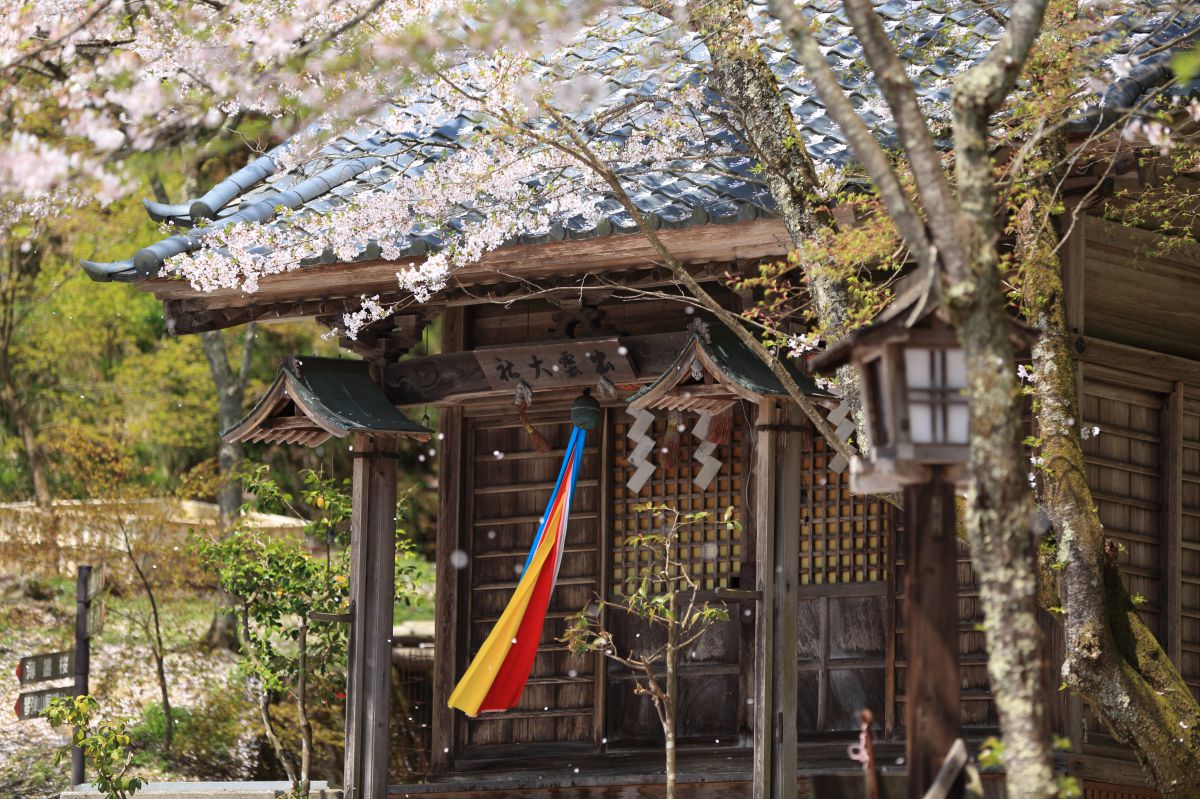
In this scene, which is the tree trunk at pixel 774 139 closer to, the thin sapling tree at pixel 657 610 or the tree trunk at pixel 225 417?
the thin sapling tree at pixel 657 610

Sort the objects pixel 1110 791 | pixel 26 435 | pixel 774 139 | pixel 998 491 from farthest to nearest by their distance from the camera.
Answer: pixel 26 435, pixel 1110 791, pixel 774 139, pixel 998 491

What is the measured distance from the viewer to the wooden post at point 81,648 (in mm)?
11297

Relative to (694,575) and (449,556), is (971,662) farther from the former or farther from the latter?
(449,556)

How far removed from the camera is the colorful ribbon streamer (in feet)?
30.2

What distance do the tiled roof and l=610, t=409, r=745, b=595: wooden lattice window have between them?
2.11m

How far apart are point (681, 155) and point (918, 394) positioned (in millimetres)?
3682

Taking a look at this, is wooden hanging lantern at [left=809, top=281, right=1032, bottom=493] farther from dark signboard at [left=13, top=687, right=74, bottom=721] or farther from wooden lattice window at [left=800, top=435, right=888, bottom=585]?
dark signboard at [left=13, top=687, right=74, bottom=721]

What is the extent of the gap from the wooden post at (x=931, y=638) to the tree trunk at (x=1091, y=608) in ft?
6.86

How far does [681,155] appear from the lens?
844 cm

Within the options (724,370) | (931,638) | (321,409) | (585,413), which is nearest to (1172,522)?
(724,370)

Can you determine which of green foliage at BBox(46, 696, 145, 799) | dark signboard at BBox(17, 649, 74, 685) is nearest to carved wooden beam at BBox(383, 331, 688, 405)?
green foliage at BBox(46, 696, 145, 799)

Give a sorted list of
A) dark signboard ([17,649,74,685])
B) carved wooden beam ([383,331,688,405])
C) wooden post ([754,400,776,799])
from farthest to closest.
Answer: dark signboard ([17,649,74,685]) < carved wooden beam ([383,331,688,405]) < wooden post ([754,400,776,799])

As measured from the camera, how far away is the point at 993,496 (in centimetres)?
459

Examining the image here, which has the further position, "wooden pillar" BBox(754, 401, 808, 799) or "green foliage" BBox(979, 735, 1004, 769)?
"wooden pillar" BBox(754, 401, 808, 799)
